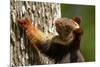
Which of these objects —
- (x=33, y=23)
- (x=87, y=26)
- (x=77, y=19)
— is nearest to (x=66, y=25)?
(x=77, y=19)

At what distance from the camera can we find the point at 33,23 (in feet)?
6.57

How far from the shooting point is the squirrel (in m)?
2.00

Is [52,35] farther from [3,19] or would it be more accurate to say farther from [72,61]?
[3,19]

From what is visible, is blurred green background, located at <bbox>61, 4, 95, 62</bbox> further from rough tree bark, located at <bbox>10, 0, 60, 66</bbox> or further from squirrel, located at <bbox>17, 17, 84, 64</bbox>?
rough tree bark, located at <bbox>10, 0, 60, 66</bbox>

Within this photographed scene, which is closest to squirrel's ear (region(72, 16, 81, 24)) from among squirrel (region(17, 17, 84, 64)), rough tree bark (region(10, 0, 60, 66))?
squirrel (region(17, 17, 84, 64))

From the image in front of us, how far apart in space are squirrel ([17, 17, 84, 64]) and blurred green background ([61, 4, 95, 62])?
48mm

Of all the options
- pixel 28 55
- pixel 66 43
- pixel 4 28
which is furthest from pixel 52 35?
pixel 4 28

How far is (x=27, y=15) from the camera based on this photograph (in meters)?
1.98

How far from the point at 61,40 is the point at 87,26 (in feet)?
1.09

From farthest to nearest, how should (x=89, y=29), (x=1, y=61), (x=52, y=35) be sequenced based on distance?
(x=89, y=29) < (x=52, y=35) < (x=1, y=61)

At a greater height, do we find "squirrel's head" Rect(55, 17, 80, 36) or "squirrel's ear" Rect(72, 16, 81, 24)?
"squirrel's ear" Rect(72, 16, 81, 24)

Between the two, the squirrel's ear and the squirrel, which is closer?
the squirrel

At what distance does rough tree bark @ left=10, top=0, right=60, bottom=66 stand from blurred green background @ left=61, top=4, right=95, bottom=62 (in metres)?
0.21

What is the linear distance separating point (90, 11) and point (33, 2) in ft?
2.06
